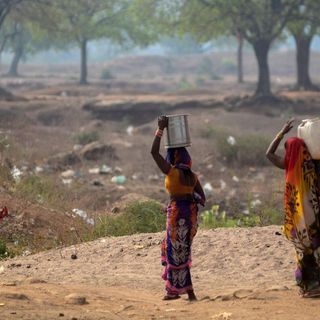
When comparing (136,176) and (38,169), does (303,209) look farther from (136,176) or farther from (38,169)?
(136,176)

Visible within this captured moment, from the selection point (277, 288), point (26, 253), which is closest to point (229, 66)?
point (26, 253)

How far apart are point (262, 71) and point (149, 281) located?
24.5 meters

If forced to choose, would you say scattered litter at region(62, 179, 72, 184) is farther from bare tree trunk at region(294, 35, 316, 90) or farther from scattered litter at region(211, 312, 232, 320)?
bare tree trunk at region(294, 35, 316, 90)

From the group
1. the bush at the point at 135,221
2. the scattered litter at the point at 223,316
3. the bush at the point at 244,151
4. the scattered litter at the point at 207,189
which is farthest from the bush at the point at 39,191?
the bush at the point at 244,151

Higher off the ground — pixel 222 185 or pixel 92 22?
pixel 92 22

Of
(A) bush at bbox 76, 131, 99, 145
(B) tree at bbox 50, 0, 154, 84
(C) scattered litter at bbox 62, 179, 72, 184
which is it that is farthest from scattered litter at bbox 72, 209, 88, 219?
(B) tree at bbox 50, 0, 154, 84

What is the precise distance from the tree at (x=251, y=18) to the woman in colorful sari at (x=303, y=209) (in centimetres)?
2418

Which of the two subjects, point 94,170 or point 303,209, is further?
point 94,170

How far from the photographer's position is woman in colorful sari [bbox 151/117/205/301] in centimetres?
628

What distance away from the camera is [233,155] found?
1958cm

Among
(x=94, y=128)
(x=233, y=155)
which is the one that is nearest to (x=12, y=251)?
(x=233, y=155)

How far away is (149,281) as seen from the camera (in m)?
7.27

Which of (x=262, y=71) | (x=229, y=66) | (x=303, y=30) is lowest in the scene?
(x=229, y=66)

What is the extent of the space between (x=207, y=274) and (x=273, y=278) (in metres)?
0.69
